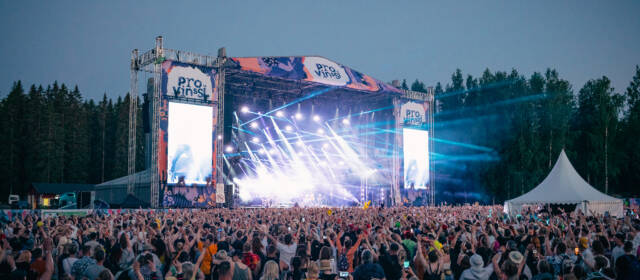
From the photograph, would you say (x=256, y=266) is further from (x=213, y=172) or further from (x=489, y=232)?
(x=213, y=172)

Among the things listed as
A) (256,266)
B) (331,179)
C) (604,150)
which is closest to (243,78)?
(331,179)

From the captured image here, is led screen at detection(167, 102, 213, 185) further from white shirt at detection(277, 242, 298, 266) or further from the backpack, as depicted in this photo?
the backpack

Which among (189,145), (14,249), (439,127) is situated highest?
(439,127)

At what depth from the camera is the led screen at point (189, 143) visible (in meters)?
25.3

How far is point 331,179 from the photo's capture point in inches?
1485

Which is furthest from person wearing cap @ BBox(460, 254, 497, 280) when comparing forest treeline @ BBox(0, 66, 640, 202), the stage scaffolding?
forest treeline @ BBox(0, 66, 640, 202)

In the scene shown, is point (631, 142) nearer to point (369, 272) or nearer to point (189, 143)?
point (189, 143)

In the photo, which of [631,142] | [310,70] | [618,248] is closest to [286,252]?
[618,248]

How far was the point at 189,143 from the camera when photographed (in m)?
25.8

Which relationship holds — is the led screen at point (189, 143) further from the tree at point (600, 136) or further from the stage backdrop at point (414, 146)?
the tree at point (600, 136)

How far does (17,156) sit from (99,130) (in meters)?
8.17

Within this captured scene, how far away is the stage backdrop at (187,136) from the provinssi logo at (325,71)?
Answer: 619cm

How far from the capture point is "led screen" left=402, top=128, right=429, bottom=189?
117 feet

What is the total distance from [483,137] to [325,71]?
1798cm
